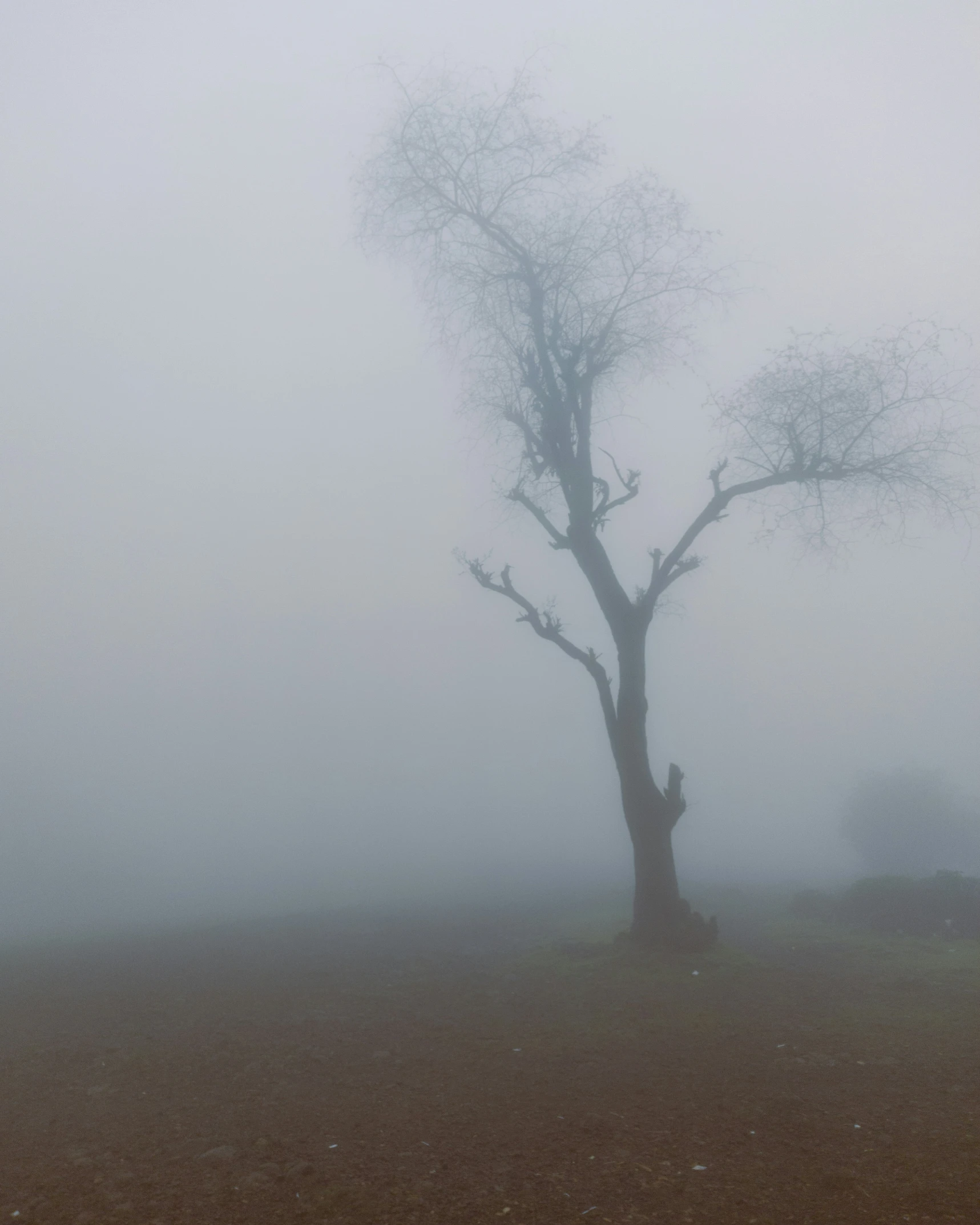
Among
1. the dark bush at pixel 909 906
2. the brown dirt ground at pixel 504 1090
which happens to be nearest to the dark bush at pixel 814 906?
the dark bush at pixel 909 906

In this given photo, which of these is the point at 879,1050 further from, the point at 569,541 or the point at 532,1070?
the point at 569,541

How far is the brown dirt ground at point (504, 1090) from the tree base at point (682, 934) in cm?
39

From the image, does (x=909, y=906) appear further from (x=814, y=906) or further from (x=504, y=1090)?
(x=504, y=1090)

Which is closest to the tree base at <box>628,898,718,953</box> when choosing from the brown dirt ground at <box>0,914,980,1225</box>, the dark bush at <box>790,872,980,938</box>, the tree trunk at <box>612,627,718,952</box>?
the tree trunk at <box>612,627,718,952</box>

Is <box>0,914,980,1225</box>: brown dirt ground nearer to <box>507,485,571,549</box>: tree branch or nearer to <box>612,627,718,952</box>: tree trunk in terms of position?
<box>612,627,718,952</box>: tree trunk

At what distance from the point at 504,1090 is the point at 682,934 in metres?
4.70

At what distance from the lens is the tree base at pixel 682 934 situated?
995 cm

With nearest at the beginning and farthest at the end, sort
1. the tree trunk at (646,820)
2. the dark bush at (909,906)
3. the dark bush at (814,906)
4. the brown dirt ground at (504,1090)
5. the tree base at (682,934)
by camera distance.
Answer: the brown dirt ground at (504,1090)
the tree base at (682,934)
the tree trunk at (646,820)
the dark bush at (909,906)
the dark bush at (814,906)

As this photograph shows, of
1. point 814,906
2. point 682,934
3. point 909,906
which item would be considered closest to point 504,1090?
point 682,934

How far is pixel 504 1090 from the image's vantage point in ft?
19.5

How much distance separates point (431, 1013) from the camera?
7973 millimetres

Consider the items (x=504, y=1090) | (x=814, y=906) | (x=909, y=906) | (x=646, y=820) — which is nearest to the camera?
(x=504, y=1090)

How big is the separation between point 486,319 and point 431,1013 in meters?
9.93

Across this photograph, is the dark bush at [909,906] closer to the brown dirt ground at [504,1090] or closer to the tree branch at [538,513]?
the brown dirt ground at [504,1090]
